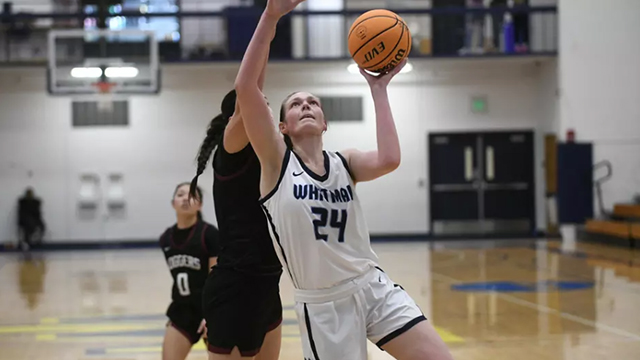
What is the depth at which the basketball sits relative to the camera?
3.46 m

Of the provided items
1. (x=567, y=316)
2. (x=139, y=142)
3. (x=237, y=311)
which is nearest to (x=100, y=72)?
(x=139, y=142)

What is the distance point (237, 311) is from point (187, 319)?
1491 millimetres

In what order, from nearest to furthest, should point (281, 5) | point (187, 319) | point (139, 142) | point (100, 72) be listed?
point (281, 5)
point (187, 319)
point (100, 72)
point (139, 142)

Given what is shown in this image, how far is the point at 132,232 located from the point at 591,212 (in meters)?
10.3

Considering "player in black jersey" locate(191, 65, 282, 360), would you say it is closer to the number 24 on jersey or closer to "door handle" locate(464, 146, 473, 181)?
the number 24 on jersey

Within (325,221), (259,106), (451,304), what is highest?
(259,106)

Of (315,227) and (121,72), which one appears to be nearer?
(315,227)

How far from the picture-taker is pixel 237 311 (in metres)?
3.63

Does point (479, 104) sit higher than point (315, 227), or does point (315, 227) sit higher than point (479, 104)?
point (479, 104)

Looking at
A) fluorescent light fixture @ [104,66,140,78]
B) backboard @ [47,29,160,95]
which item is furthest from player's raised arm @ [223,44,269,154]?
fluorescent light fixture @ [104,66,140,78]

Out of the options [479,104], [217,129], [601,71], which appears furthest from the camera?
[479,104]

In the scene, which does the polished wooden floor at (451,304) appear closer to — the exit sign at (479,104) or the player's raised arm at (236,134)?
the player's raised arm at (236,134)

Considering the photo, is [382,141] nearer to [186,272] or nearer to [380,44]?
[380,44]

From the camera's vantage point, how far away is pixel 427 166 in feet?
64.7
